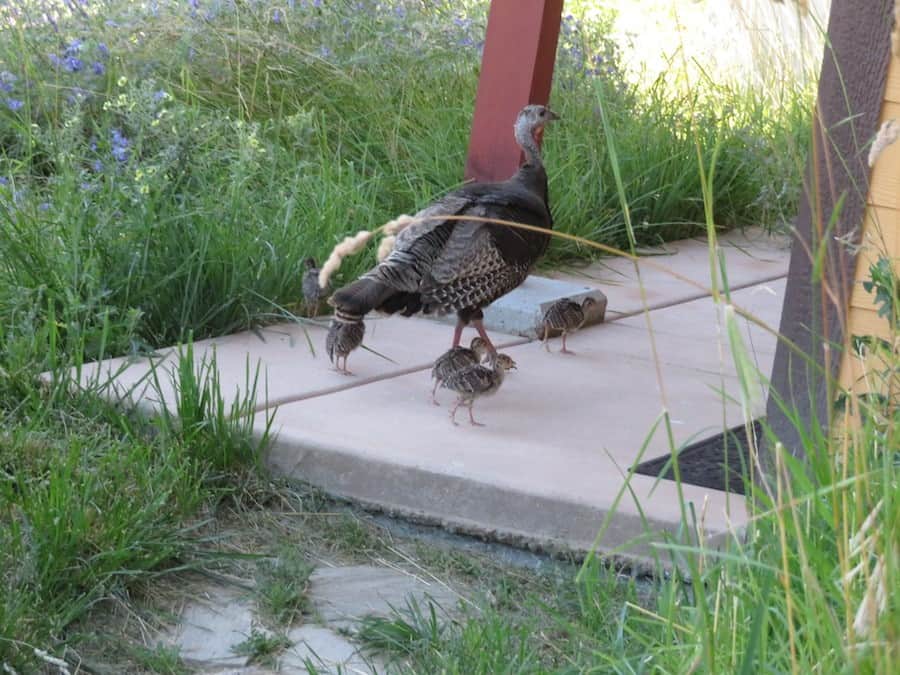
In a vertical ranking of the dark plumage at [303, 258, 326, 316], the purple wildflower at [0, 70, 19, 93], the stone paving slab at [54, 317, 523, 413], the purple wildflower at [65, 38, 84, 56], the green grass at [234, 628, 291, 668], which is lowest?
the green grass at [234, 628, 291, 668]

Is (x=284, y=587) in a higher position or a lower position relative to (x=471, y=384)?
lower

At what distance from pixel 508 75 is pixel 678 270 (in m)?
1.81

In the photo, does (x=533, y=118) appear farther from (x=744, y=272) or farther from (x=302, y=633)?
(x=302, y=633)

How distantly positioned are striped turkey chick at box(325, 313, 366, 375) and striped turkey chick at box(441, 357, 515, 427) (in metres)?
0.44

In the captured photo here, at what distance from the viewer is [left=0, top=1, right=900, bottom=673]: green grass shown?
2.83 meters

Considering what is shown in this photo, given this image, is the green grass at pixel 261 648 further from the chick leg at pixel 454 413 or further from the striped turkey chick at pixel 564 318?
the striped turkey chick at pixel 564 318

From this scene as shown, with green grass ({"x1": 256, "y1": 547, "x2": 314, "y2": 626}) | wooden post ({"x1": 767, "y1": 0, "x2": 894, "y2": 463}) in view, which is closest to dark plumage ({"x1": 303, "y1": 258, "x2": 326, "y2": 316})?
green grass ({"x1": 256, "y1": 547, "x2": 314, "y2": 626})

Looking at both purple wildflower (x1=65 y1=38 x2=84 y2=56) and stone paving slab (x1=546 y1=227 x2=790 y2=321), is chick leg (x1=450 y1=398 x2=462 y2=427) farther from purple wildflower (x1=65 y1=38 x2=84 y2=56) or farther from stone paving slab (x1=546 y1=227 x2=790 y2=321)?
purple wildflower (x1=65 y1=38 x2=84 y2=56)

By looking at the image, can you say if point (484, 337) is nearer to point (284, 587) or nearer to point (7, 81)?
point (284, 587)

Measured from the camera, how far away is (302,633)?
3609mm

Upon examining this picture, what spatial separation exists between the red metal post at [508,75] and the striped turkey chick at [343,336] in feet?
4.68

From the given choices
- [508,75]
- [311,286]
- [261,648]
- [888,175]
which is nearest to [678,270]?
[508,75]

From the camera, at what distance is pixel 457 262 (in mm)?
5094

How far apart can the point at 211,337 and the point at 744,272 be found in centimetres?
324
